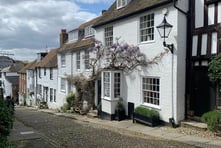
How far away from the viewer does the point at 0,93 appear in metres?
7.88

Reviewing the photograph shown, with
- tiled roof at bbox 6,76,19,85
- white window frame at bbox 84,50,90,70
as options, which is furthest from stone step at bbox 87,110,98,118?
tiled roof at bbox 6,76,19,85

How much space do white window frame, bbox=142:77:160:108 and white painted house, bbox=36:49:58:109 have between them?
53.4ft

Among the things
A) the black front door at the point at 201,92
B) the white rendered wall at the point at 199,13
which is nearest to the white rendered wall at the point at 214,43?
the white rendered wall at the point at 199,13

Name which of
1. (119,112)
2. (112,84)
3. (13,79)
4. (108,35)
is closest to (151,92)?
(119,112)

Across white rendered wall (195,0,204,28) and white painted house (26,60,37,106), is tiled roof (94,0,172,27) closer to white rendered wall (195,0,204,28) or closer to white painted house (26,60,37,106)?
white rendered wall (195,0,204,28)

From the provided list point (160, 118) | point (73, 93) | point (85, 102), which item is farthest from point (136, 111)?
point (73, 93)

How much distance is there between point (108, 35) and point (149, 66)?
526cm

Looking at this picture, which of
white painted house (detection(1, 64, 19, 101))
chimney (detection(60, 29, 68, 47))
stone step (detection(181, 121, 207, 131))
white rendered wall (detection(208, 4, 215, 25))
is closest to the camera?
stone step (detection(181, 121, 207, 131))

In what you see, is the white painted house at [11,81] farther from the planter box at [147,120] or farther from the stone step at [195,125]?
the stone step at [195,125]

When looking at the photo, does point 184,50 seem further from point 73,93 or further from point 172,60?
point 73,93

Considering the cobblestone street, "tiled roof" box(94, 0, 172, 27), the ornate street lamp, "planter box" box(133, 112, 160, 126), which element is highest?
"tiled roof" box(94, 0, 172, 27)

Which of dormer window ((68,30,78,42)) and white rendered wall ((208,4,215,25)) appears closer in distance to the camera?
white rendered wall ((208,4,215,25))

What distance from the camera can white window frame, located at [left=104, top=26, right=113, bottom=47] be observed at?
19141 millimetres

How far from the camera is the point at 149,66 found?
1520 centimetres
